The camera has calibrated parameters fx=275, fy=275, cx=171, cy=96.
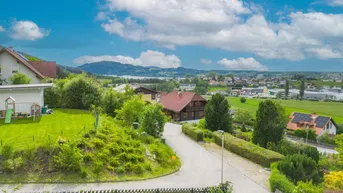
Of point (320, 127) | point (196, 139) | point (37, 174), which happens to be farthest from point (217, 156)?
point (320, 127)

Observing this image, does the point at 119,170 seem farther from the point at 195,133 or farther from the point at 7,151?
the point at 195,133

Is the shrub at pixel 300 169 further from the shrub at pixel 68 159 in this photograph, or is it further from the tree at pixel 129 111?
the shrub at pixel 68 159

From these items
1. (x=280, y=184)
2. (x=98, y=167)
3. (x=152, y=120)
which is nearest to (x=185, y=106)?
(x=152, y=120)

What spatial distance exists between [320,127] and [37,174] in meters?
50.9

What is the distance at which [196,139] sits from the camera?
98.5ft

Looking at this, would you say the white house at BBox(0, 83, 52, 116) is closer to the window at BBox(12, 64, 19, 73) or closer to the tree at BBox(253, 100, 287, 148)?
the window at BBox(12, 64, 19, 73)

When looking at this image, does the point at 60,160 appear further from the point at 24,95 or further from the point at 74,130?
the point at 24,95

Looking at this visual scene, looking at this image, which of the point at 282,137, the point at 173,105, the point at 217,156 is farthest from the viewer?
the point at 173,105

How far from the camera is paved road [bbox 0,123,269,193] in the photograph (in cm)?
1536

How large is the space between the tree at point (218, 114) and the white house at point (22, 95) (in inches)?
793

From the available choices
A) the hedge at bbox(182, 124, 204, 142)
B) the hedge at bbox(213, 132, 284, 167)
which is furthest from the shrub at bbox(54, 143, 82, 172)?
the hedge at bbox(182, 124, 204, 142)

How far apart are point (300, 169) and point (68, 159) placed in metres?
14.8

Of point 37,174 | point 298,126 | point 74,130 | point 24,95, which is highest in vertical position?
point 24,95

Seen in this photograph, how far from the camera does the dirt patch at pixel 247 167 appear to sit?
19.4 metres
